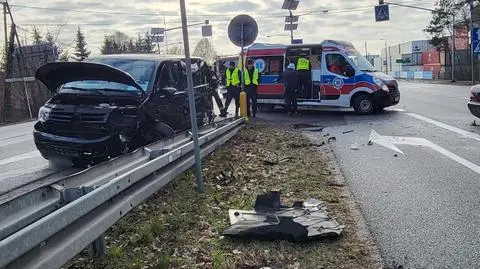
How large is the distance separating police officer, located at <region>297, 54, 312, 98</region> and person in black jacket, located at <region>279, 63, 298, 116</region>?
293 millimetres

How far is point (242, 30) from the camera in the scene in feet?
37.9

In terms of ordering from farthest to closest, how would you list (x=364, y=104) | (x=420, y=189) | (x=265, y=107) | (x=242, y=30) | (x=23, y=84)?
(x=23, y=84) → (x=265, y=107) → (x=364, y=104) → (x=242, y=30) → (x=420, y=189)

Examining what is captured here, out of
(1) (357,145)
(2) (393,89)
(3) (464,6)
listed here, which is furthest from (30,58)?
(3) (464,6)

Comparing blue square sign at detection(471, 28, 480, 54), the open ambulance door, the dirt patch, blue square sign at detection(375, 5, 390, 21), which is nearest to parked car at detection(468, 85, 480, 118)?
the dirt patch

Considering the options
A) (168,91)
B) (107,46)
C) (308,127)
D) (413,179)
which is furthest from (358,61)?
(107,46)

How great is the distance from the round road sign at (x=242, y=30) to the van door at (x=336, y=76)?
588cm

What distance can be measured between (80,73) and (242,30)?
17.0 feet

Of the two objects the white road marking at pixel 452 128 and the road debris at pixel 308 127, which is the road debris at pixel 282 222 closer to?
the white road marking at pixel 452 128

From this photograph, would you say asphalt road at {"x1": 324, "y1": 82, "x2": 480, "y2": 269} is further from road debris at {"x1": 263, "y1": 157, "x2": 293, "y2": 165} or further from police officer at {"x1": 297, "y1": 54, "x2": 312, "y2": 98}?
police officer at {"x1": 297, "y1": 54, "x2": 312, "y2": 98}

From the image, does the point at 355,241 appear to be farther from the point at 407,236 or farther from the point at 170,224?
the point at 170,224

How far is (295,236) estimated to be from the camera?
4336 mm

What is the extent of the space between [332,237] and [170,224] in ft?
5.08

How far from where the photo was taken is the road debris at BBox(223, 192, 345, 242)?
439cm

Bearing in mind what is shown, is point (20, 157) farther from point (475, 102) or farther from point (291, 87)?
point (475, 102)
